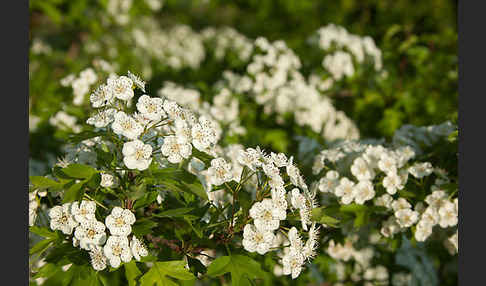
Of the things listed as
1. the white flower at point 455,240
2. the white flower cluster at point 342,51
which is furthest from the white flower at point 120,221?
the white flower cluster at point 342,51

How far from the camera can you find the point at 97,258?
1679mm

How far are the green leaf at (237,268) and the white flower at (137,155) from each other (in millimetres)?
437

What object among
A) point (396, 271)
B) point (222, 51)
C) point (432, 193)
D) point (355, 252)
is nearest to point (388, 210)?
point (432, 193)

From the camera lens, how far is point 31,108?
436cm

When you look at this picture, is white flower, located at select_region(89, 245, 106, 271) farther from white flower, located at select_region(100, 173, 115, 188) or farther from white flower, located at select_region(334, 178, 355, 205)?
white flower, located at select_region(334, 178, 355, 205)

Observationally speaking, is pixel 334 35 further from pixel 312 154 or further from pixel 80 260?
pixel 80 260

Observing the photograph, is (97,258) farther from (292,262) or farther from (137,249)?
(292,262)

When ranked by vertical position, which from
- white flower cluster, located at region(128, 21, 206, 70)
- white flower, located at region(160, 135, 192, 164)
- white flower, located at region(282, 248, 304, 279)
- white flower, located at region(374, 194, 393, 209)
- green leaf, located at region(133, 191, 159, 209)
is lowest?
white flower, located at region(282, 248, 304, 279)

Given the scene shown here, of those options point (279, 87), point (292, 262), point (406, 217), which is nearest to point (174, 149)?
point (292, 262)

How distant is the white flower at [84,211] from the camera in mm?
1677

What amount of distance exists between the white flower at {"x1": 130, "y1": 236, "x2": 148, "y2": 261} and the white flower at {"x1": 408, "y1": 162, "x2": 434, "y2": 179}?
1.48m

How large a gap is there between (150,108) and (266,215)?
0.58 metres

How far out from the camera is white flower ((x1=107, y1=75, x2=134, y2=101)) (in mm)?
1833

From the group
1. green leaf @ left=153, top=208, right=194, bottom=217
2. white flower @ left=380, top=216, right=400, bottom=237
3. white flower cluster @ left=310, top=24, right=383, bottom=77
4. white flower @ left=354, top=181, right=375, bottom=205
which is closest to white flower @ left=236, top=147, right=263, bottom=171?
green leaf @ left=153, top=208, right=194, bottom=217
